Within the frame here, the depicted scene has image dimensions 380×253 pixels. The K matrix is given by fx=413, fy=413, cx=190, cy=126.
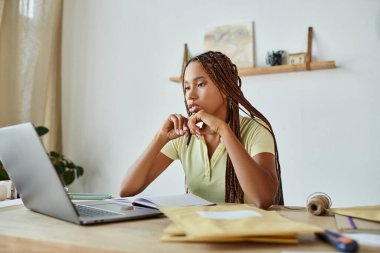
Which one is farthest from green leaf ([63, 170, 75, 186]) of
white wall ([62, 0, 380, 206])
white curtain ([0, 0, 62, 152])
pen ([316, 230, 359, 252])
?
pen ([316, 230, 359, 252])

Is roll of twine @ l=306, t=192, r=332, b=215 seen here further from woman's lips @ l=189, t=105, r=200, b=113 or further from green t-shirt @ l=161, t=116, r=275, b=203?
woman's lips @ l=189, t=105, r=200, b=113

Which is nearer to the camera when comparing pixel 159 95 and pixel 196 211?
pixel 196 211

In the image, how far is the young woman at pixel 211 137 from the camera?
54.9 inches

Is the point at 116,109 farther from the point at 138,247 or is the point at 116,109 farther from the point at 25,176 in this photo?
the point at 138,247


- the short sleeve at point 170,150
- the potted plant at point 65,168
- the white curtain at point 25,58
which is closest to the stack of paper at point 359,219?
the short sleeve at point 170,150

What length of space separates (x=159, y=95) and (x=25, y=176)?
204 cm

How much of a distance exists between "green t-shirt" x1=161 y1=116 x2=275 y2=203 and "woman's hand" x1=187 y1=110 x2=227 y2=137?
0.26 ft

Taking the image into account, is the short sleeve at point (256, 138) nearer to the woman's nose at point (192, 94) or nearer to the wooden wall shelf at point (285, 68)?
the woman's nose at point (192, 94)

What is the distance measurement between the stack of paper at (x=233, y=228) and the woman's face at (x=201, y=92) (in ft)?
2.36

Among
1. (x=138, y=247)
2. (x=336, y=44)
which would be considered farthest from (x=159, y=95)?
(x=138, y=247)

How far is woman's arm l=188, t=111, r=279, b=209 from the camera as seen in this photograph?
116cm

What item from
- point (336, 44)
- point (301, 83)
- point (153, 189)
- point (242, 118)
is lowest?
point (153, 189)

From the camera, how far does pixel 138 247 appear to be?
65 cm

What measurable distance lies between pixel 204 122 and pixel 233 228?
27.5 inches
